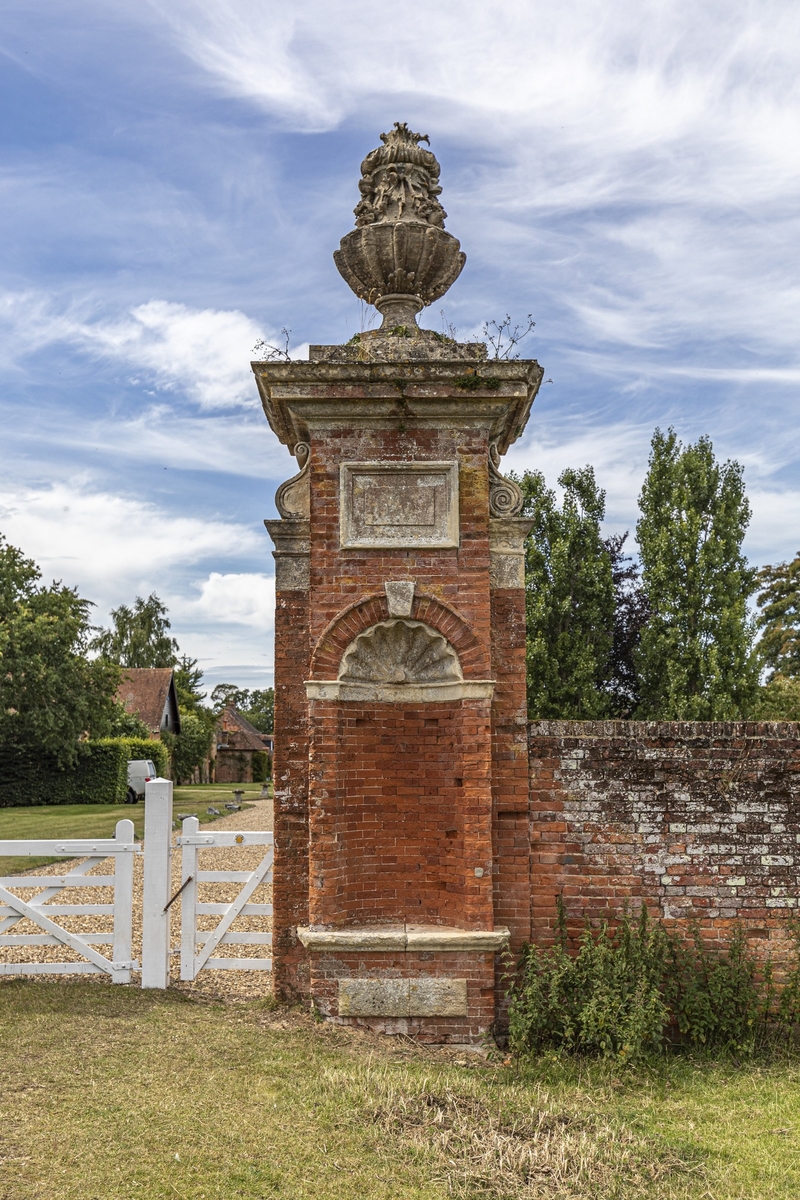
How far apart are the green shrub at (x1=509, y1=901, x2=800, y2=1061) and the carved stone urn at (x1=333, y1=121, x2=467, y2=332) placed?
182 inches

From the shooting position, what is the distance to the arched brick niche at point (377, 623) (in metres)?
6.08

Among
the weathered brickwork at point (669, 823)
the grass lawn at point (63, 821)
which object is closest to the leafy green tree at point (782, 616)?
the grass lawn at point (63, 821)

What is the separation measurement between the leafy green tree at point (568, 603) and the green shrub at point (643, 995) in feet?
53.0

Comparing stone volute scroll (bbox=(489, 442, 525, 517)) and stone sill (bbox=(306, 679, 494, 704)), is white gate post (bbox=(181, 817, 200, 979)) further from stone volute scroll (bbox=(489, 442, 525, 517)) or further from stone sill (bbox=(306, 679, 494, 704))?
stone volute scroll (bbox=(489, 442, 525, 517))

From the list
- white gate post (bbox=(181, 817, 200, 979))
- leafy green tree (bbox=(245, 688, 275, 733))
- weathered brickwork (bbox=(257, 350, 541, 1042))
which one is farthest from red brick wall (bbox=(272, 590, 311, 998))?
leafy green tree (bbox=(245, 688, 275, 733))

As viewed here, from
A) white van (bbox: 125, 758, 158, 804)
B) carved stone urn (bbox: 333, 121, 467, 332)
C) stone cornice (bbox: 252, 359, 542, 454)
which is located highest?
carved stone urn (bbox: 333, 121, 467, 332)

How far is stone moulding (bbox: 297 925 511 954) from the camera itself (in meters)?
5.77

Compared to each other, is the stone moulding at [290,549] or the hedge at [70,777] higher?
the stone moulding at [290,549]

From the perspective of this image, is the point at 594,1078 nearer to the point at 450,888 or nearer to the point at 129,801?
the point at 450,888

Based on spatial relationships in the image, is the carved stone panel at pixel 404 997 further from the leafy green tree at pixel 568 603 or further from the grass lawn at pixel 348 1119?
the leafy green tree at pixel 568 603

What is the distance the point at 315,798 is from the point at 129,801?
27.0m

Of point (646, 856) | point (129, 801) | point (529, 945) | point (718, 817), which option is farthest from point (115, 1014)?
point (129, 801)

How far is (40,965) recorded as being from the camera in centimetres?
680

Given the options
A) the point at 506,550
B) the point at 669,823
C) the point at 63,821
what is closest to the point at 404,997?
the point at 669,823
